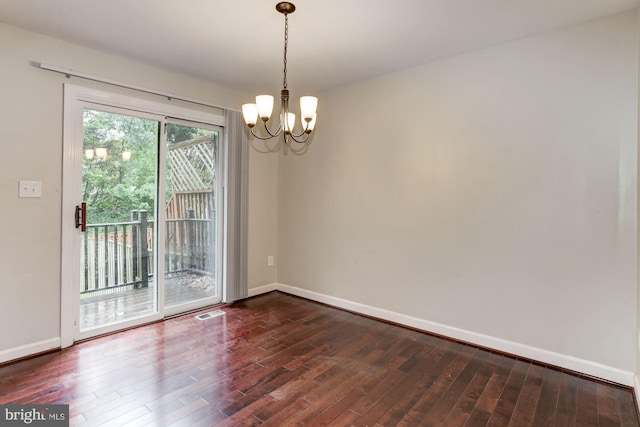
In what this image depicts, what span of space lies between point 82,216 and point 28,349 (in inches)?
43.7

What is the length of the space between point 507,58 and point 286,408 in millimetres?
3095

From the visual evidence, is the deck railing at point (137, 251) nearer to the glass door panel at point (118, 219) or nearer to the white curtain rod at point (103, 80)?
the glass door panel at point (118, 219)

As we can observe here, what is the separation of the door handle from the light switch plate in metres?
0.29

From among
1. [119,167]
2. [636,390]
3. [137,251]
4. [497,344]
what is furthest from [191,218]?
[636,390]

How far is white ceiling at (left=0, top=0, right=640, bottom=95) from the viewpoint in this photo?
2289 millimetres

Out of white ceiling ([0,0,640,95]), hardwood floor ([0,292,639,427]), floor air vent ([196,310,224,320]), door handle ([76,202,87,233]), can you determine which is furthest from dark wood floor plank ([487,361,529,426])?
door handle ([76,202,87,233])

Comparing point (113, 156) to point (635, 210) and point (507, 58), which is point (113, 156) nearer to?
point (507, 58)

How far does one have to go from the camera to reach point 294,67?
3.37 metres

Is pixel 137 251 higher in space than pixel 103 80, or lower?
lower

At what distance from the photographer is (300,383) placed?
2.35 m

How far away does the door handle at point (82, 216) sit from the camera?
292cm

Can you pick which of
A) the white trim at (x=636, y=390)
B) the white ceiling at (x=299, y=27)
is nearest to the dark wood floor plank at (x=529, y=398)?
the white trim at (x=636, y=390)

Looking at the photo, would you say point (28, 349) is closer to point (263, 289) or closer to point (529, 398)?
point (263, 289)

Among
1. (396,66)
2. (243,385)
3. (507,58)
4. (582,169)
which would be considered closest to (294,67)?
(396,66)
